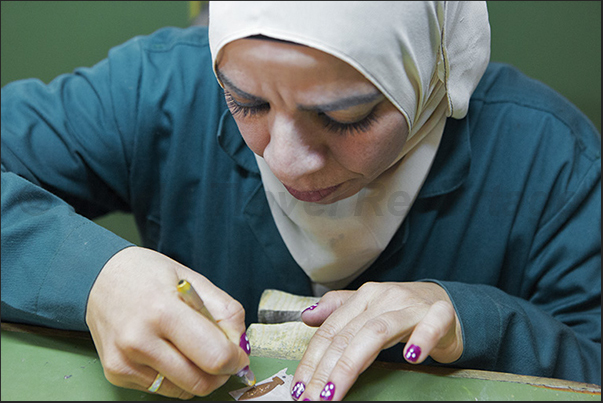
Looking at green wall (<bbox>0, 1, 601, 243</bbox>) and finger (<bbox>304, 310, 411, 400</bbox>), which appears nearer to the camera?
finger (<bbox>304, 310, 411, 400</bbox>)

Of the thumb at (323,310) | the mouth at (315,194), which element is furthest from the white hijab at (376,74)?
the thumb at (323,310)

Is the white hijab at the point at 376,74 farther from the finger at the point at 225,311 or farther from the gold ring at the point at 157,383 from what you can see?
the gold ring at the point at 157,383

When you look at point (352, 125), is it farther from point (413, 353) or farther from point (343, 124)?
point (413, 353)

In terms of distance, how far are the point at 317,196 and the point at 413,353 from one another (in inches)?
13.2

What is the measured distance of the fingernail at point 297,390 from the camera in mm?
660

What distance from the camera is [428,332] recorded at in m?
0.66

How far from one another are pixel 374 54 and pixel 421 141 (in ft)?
1.11

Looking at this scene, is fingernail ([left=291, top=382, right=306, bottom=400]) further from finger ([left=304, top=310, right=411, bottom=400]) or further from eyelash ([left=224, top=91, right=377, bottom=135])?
eyelash ([left=224, top=91, right=377, bottom=135])

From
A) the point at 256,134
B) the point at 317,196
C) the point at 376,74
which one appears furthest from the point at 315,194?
the point at 376,74

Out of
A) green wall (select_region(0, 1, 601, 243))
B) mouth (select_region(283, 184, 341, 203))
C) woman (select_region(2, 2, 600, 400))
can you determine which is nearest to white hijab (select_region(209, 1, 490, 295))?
woman (select_region(2, 2, 600, 400))

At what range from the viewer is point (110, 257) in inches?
29.8

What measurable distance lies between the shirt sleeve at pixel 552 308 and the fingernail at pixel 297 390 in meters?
0.26

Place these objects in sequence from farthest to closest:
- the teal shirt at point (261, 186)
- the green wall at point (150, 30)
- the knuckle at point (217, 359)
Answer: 1. the green wall at point (150, 30)
2. the teal shirt at point (261, 186)
3. the knuckle at point (217, 359)

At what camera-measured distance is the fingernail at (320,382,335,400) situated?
2.07 ft
